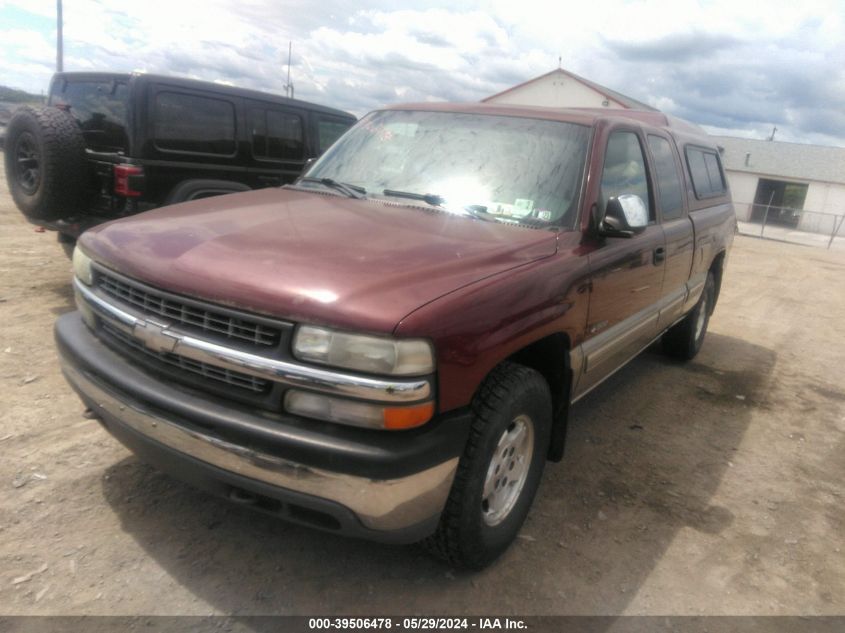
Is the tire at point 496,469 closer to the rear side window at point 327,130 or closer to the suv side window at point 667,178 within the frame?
the suv side window at point 667,178

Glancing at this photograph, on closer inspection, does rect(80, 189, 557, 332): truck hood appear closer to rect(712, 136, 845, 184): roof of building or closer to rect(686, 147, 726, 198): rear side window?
rect(686, 147, 726, 198): rear side window

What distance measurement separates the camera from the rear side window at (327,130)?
7.44 meters

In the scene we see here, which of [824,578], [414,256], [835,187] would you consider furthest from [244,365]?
[835,187]

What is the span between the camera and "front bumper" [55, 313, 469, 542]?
6.88 feet

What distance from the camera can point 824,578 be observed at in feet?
9.64

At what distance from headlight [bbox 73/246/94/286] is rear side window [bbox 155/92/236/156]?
2.93 meters

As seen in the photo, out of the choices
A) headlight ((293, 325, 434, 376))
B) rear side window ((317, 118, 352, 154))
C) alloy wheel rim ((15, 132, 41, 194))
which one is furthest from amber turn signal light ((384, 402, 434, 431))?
rear side window ((317, 118, 352, 154))

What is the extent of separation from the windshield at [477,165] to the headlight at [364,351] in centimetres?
121

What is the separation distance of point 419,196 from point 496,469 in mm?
1392

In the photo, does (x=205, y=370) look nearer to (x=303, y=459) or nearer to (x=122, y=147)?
(x=303, y=459)

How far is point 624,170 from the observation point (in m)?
3.74

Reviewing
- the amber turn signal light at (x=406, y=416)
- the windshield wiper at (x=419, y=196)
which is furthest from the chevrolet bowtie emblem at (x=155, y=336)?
the windshield wiper at (x=419, y=196)

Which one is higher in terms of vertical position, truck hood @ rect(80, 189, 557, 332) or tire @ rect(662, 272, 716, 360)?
truck hood @ rect(80, 189, 557, 332)

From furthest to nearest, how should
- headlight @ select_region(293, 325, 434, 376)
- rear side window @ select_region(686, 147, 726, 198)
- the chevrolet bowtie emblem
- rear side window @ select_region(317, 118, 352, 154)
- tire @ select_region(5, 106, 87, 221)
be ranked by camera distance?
1. rear side window @ select_region(317, 118, 352, 154)
2. tire @ select_region(5, 106, 87, 221)
3. rear side window @ select_region(686, 147, 726, 198)
4. the chevrolet bowtie emblem
5. headlight @ select_region(293, 325, 434, 376)
